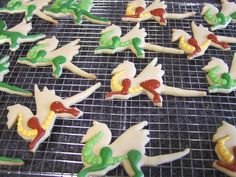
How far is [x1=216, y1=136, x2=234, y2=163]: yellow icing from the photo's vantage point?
911mm

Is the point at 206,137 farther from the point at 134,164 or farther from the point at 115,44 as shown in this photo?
the point at 115,44

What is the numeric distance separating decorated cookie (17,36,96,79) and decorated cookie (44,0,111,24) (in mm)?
156

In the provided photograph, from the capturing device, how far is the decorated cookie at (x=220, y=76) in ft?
3.63

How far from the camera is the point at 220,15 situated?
4.48ft

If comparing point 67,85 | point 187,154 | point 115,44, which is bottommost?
point 187,154

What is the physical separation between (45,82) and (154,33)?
1.67 ft

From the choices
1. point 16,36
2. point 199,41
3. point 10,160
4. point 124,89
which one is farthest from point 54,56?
point 199,41

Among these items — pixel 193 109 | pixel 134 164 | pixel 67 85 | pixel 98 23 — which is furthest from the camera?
pixel 98 23

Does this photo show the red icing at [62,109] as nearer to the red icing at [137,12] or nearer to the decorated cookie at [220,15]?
the red icing at [137,12]

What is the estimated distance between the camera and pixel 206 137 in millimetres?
993

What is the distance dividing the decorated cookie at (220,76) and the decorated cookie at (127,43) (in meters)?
0.14

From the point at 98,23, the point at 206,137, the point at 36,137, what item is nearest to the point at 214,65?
the point at 206,137

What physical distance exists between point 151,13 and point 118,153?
2.36 ft

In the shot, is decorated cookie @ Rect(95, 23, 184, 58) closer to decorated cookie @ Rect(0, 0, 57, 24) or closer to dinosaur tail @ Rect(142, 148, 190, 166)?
decorated cookie @ Rect(0, 0, 57, 24)
